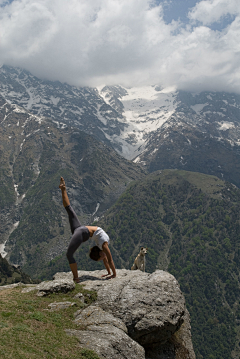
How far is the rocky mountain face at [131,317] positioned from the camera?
48.5ft

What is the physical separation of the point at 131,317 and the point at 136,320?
0.35m

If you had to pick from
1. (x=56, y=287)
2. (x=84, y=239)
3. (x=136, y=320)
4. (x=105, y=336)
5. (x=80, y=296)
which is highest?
(x=84, y=239)

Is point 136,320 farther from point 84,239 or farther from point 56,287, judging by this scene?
point 84,239

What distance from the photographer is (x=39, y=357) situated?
39.0 feet

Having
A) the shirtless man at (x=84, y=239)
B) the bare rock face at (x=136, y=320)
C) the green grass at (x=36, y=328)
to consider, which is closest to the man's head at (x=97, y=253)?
the shirtless man at (x=84, y=239)

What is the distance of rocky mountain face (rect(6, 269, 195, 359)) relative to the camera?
1479cm

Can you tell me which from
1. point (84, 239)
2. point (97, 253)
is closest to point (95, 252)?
point (97, 253)

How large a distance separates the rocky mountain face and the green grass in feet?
1.54

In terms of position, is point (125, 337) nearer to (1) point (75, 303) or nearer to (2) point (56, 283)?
(1) point (75, 303)

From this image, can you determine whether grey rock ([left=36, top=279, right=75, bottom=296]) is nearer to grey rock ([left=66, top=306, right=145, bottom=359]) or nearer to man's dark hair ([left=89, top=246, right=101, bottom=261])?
grey rock ([left=66, top=306, right=145, bottom=359])

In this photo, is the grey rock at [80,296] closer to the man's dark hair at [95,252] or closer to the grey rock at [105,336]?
the grey rock at [105,336]

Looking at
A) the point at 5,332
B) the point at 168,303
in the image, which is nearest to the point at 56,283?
the point at 5,332

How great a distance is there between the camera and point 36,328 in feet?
47.0

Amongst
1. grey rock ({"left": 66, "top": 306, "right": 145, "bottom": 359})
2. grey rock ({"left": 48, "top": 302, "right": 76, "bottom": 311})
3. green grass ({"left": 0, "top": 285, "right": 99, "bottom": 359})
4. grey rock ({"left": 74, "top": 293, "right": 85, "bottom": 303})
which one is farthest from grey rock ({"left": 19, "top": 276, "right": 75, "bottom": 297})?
grey rock ({"left": 66, "top": 306, "right": 145, "bottom": 359})
